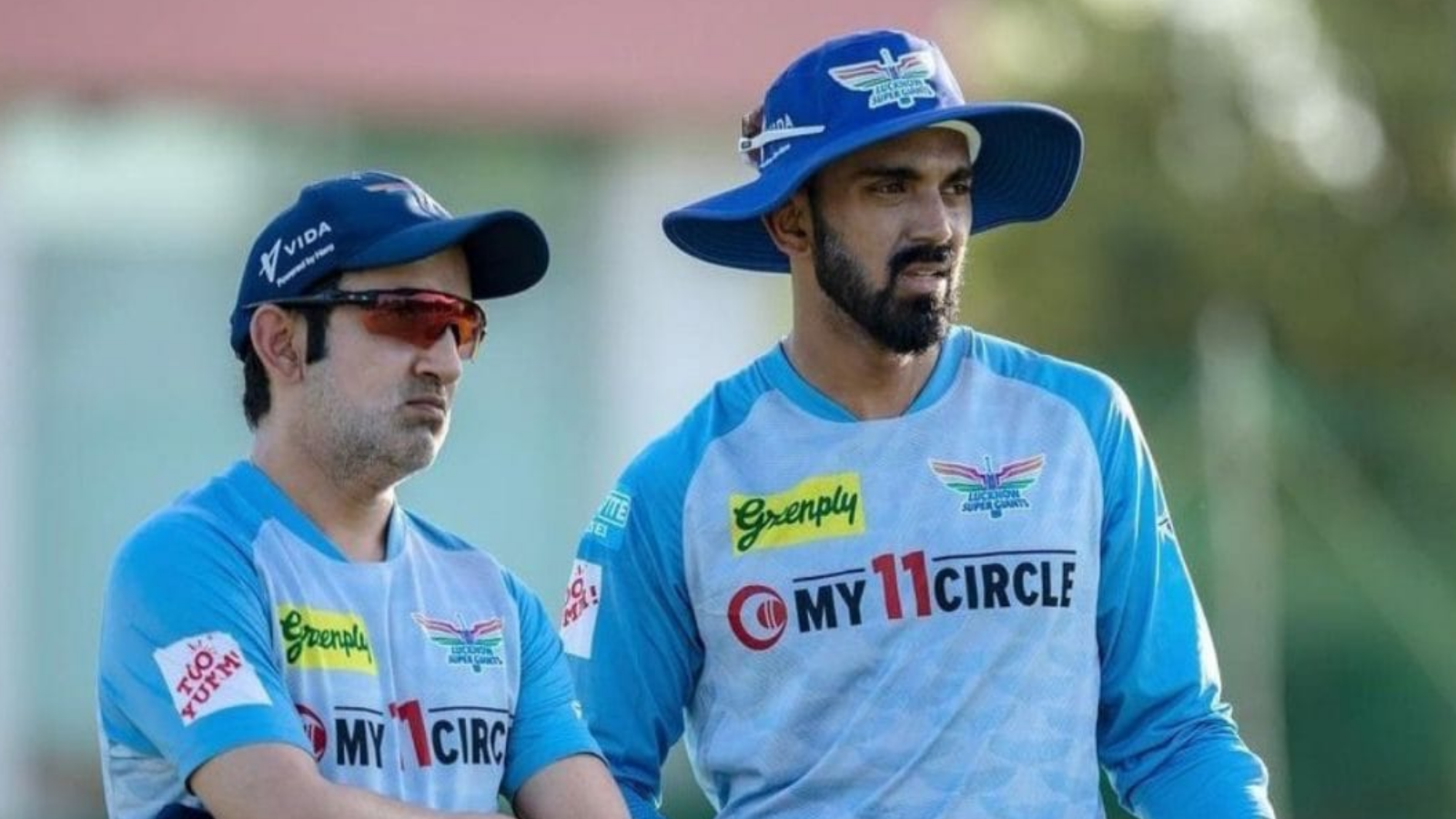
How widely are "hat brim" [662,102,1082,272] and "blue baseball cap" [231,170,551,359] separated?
1.76ft

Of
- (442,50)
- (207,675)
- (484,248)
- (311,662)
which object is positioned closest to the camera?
(207,675)

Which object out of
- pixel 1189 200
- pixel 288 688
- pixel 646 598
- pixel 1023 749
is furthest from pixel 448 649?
pixel 1189 200

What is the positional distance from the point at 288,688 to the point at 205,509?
0.99 ft

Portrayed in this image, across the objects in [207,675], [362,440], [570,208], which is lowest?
[207,675]

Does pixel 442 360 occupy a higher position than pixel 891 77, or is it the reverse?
pixel 891 77

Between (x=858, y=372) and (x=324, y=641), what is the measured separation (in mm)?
1195

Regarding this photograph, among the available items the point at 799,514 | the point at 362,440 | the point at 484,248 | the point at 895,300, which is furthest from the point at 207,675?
Answer: the point at 895,300

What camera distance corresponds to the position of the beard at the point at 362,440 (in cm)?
482

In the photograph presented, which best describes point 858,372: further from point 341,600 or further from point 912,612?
point 341,600

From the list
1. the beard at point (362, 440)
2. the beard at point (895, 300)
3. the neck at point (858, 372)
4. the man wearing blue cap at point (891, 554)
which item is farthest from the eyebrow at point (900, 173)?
the beard at point (362, 440)

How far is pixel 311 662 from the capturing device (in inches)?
185

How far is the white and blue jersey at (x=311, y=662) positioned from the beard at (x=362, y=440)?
3.9 inches

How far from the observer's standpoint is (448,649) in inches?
191

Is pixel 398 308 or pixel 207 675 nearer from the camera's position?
pixel 207 675
